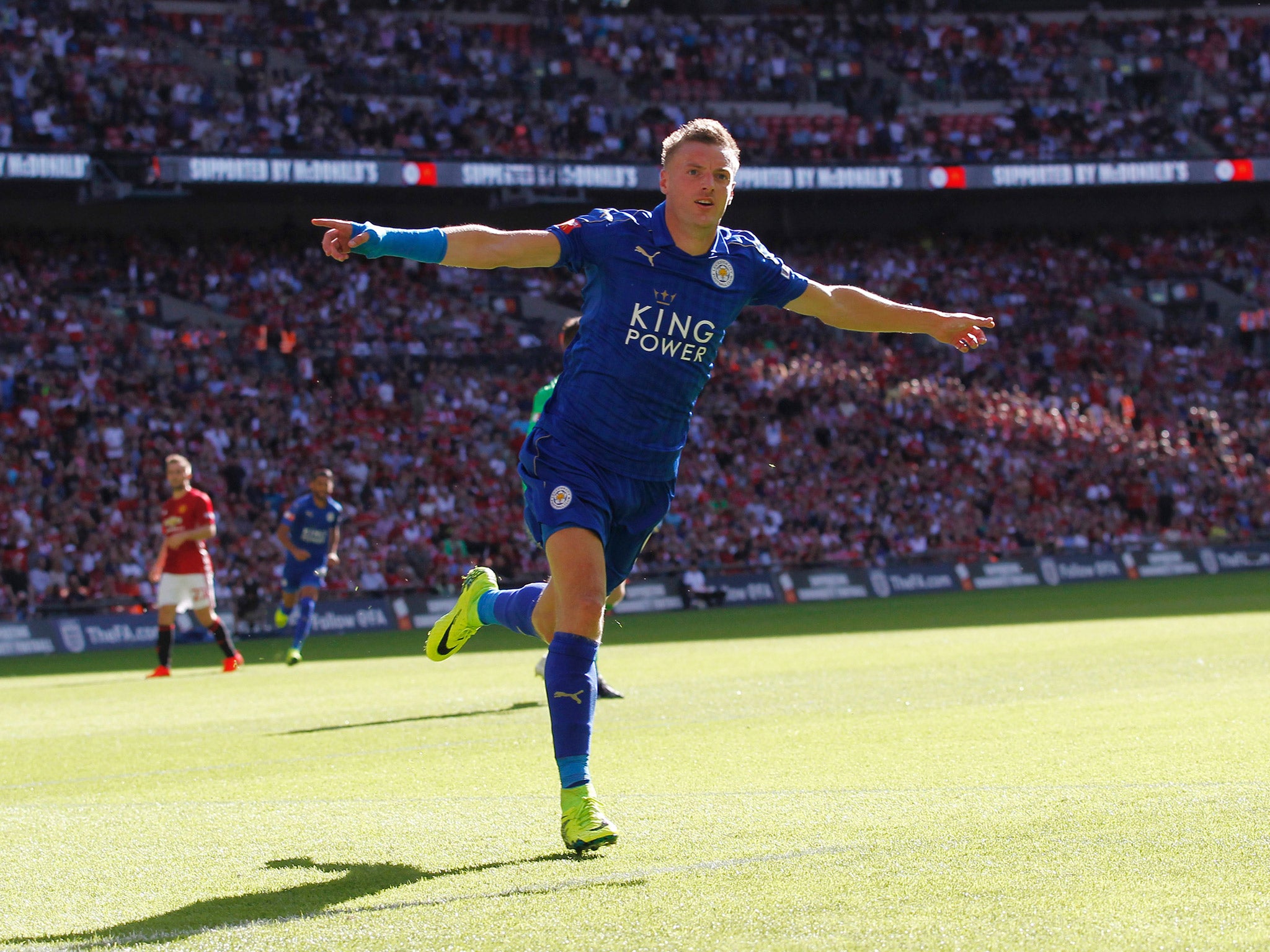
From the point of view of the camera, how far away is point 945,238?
3991cm

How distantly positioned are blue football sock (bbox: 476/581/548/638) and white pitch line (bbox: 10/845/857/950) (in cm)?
180

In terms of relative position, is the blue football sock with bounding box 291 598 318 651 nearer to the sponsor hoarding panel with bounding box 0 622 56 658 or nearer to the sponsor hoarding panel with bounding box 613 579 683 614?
the sponsor hoarding panel with bounding box 0 622 56 658

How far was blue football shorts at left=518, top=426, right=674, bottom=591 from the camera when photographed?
5.31 metres

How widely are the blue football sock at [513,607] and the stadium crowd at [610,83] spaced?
26675 millimetres

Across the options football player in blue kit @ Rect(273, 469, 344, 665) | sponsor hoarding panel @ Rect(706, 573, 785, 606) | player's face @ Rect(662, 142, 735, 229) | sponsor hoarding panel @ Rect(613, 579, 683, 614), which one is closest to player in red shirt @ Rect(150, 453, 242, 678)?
football player in blue kit @ Rect(273, 469, 344, 665)

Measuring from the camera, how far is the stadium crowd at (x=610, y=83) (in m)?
31.7

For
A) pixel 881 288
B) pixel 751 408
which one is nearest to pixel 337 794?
pixel 751 408

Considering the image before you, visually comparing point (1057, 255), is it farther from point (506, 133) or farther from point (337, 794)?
point (337, 794)

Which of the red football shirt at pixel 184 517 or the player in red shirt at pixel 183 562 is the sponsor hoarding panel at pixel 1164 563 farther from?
the red football shirt at pixel 184 517

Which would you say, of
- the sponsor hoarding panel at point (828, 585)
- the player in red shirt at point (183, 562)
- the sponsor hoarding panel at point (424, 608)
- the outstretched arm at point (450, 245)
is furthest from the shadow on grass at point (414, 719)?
the sponsor hoarding panel at point (828, 585)

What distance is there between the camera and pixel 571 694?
202 inches

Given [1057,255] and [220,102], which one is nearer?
[220,102]

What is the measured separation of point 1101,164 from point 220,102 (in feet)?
73.6

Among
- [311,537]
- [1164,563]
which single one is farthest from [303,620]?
[1164,563]
